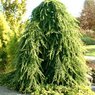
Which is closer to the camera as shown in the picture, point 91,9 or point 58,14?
point 58,14

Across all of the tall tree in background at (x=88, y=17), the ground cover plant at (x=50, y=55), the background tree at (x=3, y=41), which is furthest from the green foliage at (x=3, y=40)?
the tall tree in background at (x=88, y=17)

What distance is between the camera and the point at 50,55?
→ 7328mm

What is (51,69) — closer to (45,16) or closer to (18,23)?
(45,16)

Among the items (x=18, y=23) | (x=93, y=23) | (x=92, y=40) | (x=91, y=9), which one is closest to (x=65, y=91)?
(x=18, y=23)

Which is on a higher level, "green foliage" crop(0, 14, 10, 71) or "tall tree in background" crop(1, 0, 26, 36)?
"tall tree in background" crop(1, 0, 26, 36)

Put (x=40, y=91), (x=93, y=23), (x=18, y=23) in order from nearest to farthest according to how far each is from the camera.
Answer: (x=40, y=91), (x=18, y=23), (x=93, y=23)

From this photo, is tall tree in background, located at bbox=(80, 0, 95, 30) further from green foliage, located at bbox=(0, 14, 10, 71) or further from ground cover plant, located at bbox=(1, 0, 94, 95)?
ground cover plant, located at bbox=(1, 0, 94, 95)

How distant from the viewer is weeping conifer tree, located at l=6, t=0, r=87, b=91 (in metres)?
7.36

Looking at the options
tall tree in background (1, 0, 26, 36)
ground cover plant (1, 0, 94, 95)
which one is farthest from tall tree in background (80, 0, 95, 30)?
ground cover plant (1, 0, 94, 95)

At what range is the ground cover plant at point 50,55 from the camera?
7.34 meters

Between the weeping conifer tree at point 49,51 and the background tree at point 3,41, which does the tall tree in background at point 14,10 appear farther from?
the weeping conifer tree at point 49,51

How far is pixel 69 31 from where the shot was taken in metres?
7.57

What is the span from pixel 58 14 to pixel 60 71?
49.1 inches

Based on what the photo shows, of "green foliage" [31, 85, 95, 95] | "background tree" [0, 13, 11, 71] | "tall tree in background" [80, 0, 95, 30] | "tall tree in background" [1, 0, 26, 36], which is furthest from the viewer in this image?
"tall tree in background" [80, 0, 95, 30]
